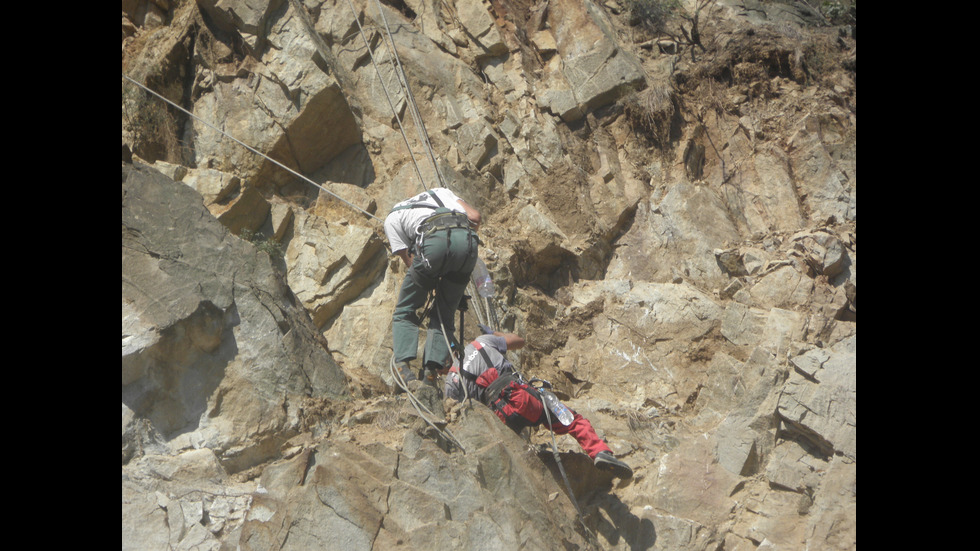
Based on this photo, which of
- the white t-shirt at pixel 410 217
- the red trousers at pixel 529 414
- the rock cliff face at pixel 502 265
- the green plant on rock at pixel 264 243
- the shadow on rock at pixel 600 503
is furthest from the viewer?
the green plant on rock at pixel 264 243

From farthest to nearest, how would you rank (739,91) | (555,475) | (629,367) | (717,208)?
(739,91)
(717,208)
(629,367)
(555,475)

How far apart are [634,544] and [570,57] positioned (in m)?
6.52

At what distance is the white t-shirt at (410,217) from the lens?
5.50 m

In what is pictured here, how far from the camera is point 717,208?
856 centimetres

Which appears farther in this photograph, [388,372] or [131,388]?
[388,372]

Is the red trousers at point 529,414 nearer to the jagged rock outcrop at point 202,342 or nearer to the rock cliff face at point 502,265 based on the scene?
the rock cliff face at point 502,265

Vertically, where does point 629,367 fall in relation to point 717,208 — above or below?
below

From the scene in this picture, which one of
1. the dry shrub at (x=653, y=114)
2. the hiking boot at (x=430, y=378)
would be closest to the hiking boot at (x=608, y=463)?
the hiking boot at (x=430, y=378)

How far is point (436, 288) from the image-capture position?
5609mm

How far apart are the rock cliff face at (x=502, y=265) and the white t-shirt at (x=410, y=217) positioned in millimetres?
984

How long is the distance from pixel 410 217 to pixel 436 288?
595mm

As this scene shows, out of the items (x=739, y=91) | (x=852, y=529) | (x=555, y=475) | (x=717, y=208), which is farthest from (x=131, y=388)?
(x=739, y=91)

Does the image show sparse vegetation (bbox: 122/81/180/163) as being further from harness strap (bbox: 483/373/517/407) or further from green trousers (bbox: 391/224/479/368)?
harness strap (bbox: 483/373/517/407)

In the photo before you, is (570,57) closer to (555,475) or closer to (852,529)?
(555,475)
